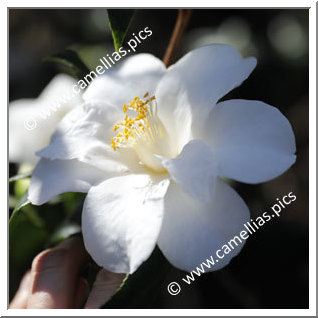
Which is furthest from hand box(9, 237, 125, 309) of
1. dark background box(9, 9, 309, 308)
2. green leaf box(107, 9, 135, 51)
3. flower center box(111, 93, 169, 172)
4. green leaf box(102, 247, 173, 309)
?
green leaf box(107, 9, 135, 51)

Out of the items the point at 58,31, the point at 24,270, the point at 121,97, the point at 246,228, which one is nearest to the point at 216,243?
the point at 246,228

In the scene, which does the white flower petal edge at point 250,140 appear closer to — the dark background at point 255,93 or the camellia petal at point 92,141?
the camellia petal at point 92,141

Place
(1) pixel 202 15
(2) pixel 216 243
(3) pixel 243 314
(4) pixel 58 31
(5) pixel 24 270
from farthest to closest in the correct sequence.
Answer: (4) pixel 58 31, (1) pixel 202 15, (5) pixel 24 270, (3) pixel 243 314, (2) pixel 216 243

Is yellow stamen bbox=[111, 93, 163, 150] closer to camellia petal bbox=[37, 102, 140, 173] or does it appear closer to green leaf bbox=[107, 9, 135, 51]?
camellia petal bbox=[37, 102, 140, 173]

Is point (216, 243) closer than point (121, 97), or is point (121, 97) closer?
point (216, 243)

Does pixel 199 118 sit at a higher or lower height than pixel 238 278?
higher

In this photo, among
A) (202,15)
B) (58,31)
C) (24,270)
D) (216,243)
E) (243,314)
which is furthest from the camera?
(58,31)
